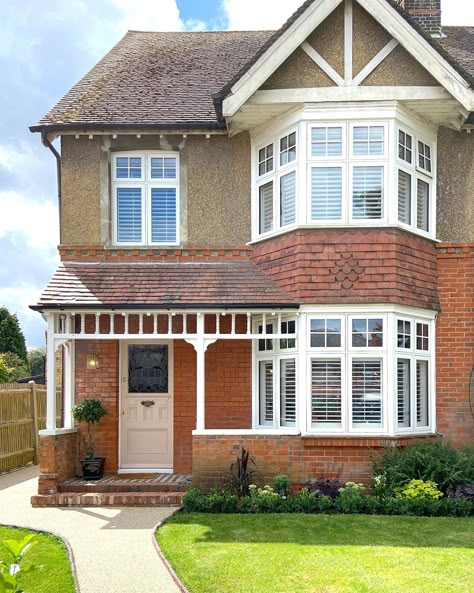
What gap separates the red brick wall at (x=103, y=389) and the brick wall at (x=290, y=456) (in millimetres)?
2248

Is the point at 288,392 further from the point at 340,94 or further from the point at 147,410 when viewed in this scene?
the point at 340,94

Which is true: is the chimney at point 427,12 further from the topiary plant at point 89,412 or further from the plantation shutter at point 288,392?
the topiary plant at point 89,412

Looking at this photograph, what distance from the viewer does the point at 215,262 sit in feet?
39.3

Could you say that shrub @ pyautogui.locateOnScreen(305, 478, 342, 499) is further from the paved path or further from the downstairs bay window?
the paved path

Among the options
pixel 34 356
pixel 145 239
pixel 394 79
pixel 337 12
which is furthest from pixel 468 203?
pixel 34 356

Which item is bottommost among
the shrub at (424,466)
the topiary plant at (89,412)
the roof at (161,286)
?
the shrub at (424,466)

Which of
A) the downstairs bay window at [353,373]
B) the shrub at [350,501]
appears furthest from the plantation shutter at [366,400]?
the shrub at [350,501]

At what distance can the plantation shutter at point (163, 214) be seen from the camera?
485 inches

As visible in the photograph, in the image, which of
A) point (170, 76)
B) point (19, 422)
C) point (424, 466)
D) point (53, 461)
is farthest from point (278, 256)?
point (19, 422)

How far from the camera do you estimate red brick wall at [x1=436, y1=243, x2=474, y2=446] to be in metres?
11.5

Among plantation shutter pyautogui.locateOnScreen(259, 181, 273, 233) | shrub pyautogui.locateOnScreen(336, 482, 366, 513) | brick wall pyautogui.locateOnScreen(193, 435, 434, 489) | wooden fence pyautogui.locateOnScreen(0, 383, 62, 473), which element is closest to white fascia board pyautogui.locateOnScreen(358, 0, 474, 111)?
plantation shutter pyautogui.locateOnScreen(259, 181, 273, 233)

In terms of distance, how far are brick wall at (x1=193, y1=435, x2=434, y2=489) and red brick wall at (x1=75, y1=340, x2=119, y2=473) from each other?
2248 millimetres

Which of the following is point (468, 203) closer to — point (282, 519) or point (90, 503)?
point (282, 519)

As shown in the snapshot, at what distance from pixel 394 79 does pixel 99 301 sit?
5.94m
